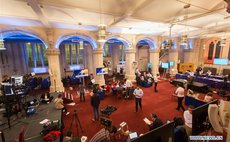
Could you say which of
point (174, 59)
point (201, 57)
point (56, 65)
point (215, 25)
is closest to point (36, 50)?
point (56, 65)

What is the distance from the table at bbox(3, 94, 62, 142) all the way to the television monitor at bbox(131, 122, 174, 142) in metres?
3.84

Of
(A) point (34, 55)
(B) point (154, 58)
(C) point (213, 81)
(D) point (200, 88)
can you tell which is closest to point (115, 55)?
(B) point (154, 58)

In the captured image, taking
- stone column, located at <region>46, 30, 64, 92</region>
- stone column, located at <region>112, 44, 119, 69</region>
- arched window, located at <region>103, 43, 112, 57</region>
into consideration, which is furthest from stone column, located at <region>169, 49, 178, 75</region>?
stone column, located at <region>46, 30, 64, 92</region>

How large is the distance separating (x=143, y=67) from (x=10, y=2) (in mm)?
16600

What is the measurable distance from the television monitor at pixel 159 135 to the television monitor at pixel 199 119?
0.79 m

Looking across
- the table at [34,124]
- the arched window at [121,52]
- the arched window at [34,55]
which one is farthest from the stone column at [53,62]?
the arched window at [121,52]

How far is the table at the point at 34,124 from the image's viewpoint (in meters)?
4.00

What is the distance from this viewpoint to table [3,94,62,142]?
4004 mm

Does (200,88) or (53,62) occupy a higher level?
(53,62)

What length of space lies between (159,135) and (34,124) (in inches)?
205

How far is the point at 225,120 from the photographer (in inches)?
69.9

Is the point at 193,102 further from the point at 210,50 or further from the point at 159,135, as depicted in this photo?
the point at 210,50

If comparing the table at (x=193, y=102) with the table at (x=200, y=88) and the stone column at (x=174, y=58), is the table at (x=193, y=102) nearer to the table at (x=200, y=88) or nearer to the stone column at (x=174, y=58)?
the table at (x=200, y=88)

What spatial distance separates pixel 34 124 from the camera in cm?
476
